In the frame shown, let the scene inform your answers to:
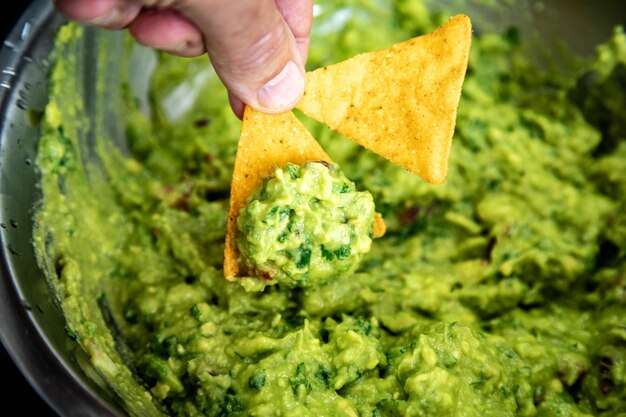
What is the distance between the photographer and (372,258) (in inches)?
78.7

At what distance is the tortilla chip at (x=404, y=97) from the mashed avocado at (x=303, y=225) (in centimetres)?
17

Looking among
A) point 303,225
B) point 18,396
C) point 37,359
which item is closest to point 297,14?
point 303,225

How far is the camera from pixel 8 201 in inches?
62.2

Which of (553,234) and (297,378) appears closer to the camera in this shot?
(297,378)

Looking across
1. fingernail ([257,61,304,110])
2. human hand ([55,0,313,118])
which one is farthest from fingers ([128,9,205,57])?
fingernail ([257,61,304,110])

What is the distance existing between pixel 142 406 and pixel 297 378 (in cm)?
35

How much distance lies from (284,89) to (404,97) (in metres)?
0.34

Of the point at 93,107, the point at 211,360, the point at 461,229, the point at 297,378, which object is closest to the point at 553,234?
the point at 461,229

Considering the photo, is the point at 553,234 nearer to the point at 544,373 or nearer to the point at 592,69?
the point at 544,373

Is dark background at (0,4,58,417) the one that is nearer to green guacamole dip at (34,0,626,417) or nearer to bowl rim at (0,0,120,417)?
green guacamole dip at (34,0,626,417)

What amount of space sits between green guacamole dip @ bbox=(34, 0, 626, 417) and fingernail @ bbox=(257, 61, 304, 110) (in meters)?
0.45

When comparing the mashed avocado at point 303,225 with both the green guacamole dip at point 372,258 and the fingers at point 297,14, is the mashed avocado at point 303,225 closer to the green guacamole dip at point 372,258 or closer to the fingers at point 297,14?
the green guacamole dip at point 372,258

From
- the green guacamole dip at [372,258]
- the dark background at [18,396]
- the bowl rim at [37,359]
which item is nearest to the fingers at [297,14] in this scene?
the green guacamole dip at [372,258]

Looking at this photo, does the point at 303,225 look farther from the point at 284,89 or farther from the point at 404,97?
the point at 404,97
